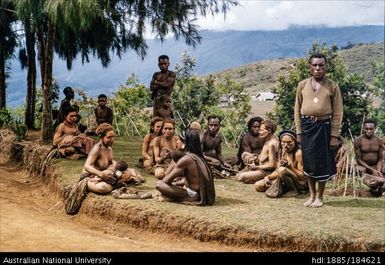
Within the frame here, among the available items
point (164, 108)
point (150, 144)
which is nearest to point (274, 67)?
point (164, 108)

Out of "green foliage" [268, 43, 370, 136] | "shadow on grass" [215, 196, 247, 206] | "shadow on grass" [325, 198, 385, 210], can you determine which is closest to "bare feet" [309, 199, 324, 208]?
"shadow on grass" [325, 198, 385, 210]

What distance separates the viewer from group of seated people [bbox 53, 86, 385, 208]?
21.9 ft

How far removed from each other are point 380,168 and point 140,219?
4206 millimetres

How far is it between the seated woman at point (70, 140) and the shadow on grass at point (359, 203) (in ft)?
15.2

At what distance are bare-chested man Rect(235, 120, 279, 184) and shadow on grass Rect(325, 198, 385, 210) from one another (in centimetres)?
126

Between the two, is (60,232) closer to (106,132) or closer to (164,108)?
(106,132)

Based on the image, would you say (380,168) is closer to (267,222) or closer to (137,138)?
(267,222)

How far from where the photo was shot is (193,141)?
6.59m

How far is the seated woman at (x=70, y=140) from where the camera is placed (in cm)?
942

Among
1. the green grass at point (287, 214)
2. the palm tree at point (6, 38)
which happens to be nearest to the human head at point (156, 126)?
the green grass at point (287, 214)

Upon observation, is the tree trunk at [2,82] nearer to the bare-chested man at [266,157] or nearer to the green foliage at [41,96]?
the green foliage at [41,96]

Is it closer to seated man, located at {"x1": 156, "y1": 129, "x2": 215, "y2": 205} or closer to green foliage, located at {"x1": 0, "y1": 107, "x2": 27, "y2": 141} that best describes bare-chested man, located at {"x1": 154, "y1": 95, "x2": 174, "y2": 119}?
green foliage, located at {"x1": 0, "y1": 107, "x2": 27, "y2": 141}

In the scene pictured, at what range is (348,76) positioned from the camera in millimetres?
25484
